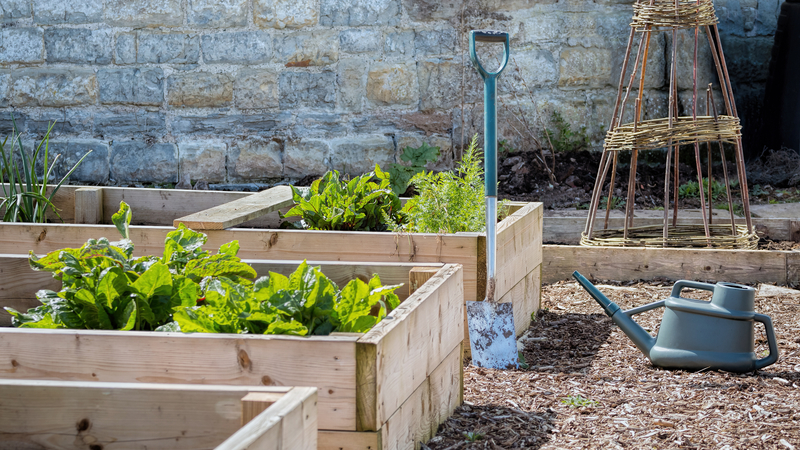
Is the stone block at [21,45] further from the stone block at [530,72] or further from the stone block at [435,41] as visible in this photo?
the stone block at [530,72]

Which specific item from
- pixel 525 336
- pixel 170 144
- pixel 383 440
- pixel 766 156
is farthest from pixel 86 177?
pixel 766 156

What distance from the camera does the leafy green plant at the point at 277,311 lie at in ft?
6.28

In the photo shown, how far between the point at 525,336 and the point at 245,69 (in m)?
3.51

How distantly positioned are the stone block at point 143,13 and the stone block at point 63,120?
0.72m

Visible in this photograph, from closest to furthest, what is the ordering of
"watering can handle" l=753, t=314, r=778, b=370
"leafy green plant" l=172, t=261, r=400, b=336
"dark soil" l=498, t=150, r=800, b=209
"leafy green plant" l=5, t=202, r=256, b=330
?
"leafy green plant" l=172, t=261, r=400, b=336 < "leafy green plant" l=5, t=202, r=256, b=330 < "watering can handle" l=753, t=314, r=778, b=370 < "dark soil" l=498, t=150, r=800, b=209

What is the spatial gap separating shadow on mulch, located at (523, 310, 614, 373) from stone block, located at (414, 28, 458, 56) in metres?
2.87

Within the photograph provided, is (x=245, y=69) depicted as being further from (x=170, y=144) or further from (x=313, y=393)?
(x=313, y=393)

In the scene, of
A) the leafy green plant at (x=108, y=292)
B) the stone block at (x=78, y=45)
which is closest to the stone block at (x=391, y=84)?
the stone block at (x=78, y=45)

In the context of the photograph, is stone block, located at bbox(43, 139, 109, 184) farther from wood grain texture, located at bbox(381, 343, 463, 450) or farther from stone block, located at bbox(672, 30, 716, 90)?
wood grain texture, located at bbox(381, 343, 463, 450)

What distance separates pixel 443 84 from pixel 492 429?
4.14 metres

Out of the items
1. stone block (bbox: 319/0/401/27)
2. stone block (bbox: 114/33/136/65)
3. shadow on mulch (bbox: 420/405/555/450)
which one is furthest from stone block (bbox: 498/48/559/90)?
shadow on mulch (bbox: 420/405/555/450)

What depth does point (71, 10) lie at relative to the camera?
602 cm

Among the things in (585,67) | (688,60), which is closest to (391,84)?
(585,67)

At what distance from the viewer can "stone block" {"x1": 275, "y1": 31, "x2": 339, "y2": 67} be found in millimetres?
6031
